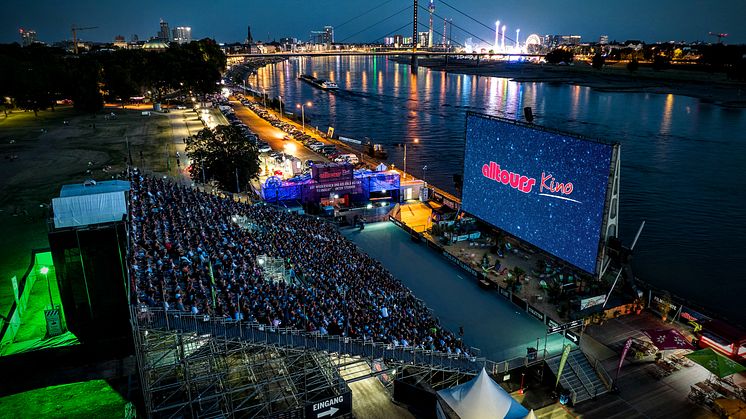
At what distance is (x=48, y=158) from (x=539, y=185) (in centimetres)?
4645

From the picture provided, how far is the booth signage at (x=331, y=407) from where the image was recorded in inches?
571

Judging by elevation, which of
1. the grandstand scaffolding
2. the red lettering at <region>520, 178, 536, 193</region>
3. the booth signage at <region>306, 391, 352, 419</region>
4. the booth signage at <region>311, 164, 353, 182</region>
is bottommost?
the booth signage at <region>306, 391, 352, 419</region>

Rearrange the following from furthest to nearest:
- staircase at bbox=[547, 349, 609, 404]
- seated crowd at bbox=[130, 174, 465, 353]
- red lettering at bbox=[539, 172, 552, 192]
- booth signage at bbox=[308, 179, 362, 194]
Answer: booth signage at bbox=[308, 179, 362, 194] → red lettering at bbox=[539, 172, 552, 192] → staircase at bbox=[547, 349, 609, 404] → seated crowd at bbox=[130, 174, 465, 353]

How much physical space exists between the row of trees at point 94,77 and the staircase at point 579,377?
8054 cm

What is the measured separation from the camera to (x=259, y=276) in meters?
18.7

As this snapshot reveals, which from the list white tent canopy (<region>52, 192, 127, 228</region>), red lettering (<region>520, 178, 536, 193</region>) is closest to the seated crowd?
white tent canopy (<region>52, 192, 127, 228</region>)

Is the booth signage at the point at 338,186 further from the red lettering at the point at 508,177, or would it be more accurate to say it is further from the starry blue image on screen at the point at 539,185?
the red lettering at the point at 508,177

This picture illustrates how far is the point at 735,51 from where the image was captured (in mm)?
131500

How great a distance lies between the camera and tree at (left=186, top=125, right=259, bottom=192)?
36.5 metres

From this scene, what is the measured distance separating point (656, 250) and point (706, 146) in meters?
41.2

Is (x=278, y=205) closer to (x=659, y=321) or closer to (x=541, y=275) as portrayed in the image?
(x=541, y=275)

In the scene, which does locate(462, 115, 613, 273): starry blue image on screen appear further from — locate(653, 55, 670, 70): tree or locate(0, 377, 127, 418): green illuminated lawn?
locate(653, 55, 670, 70): tree

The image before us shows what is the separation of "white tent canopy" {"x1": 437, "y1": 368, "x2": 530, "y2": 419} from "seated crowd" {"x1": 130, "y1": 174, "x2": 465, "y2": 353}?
7.80 ft

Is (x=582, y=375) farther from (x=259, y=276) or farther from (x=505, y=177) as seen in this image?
(x=505, y=177)
